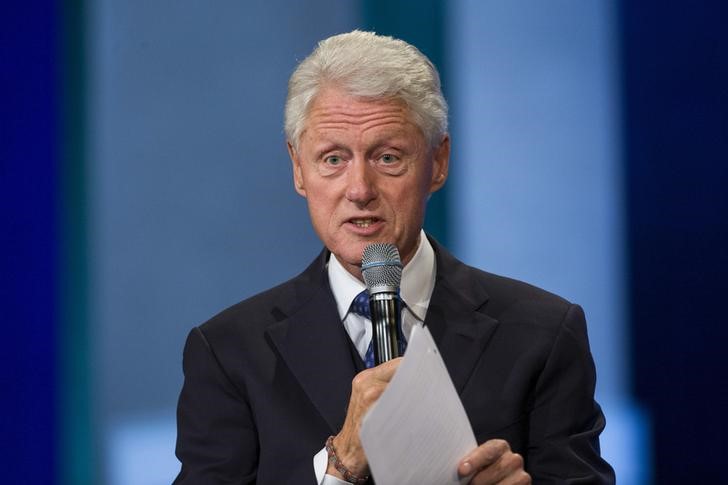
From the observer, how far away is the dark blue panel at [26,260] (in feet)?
9.08

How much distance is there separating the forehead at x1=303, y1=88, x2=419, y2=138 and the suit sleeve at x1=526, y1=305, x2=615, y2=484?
1.49 ft

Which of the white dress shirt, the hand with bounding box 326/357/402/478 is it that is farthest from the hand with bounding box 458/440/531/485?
the white dress shirt

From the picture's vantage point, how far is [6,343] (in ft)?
9.07

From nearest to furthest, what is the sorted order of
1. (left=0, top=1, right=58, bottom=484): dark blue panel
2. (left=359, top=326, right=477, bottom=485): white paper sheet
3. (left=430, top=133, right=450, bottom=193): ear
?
1. (left=359, top=326, right=477, bottom=485): white paper sheet
2. (left=430, top=133, right=450, bottom=193): ear
3. (left=0, top=1, right=58, bottom=484): dark blue panel

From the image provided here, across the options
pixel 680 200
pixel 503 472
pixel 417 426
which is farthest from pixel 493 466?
pixel 680 200

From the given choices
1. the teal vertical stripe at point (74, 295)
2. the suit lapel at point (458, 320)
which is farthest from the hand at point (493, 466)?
the teal vertical stripe at point (74, 295)

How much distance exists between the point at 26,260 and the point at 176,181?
17.7 inches

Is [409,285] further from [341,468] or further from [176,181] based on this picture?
[176,181]

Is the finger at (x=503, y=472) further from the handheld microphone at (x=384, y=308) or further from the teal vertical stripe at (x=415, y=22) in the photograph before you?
the teal vertical stripe at (x=415, y=22)

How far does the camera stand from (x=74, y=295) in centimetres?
283

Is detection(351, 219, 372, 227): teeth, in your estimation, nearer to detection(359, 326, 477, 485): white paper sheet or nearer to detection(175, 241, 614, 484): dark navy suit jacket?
detection(175, 241, 614, 484): dark navy suit jacket

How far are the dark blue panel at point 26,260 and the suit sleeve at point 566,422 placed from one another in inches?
59.2

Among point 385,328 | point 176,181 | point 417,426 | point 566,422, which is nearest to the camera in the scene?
point 417,426

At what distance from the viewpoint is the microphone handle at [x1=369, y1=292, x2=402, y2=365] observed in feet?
4.86
